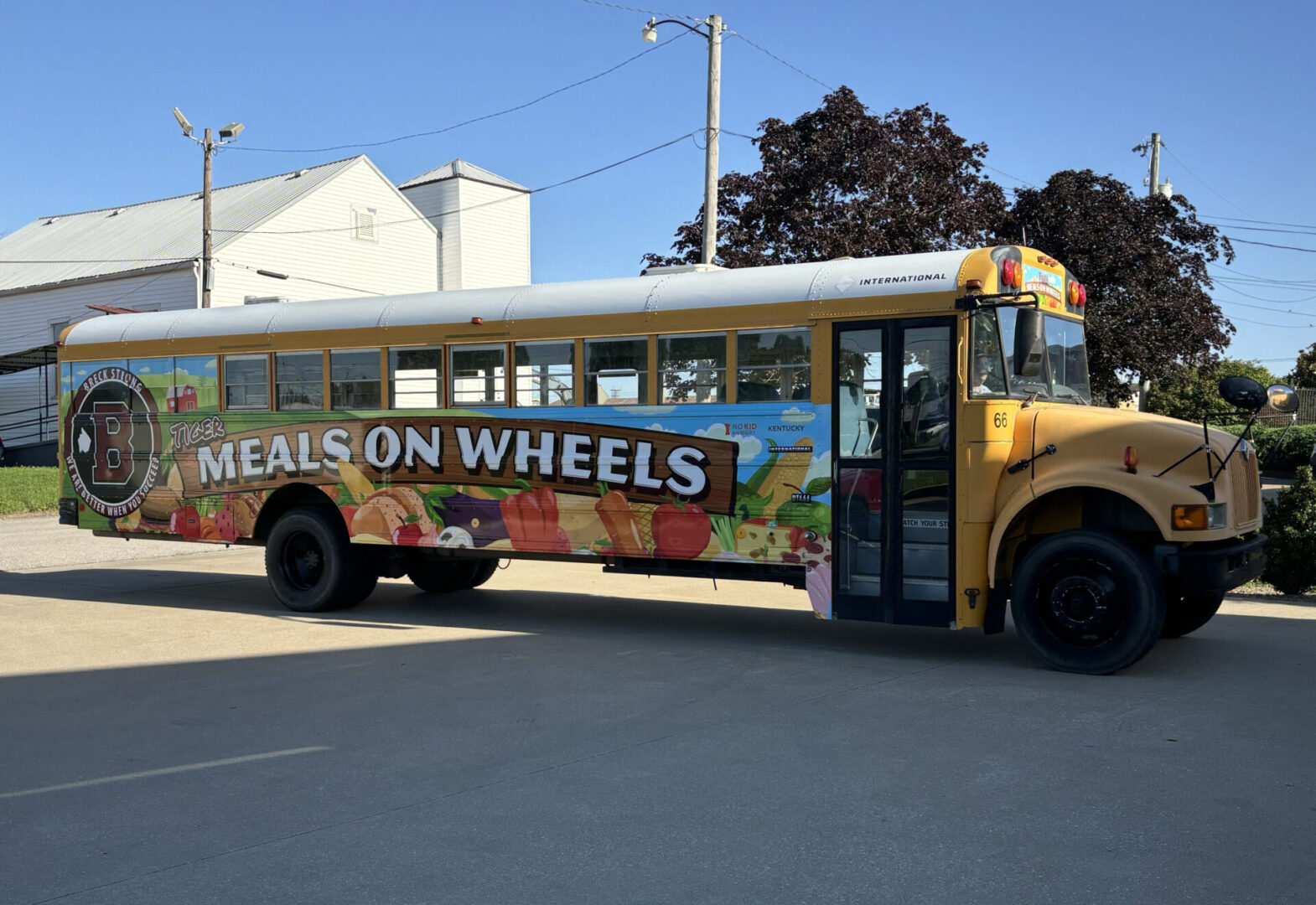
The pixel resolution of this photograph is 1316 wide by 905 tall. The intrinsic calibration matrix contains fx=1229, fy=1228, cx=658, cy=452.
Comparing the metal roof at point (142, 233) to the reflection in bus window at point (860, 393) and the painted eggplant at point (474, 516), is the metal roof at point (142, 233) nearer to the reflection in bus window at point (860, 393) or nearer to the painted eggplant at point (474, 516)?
the painted eggplant at point (474, 516)

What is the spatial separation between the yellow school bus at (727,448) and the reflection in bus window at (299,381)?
0.11ft

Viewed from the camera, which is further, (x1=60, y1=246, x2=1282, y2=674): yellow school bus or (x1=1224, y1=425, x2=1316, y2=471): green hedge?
(x1=1224, y1=425, x2=1316, y2=471): green hedge

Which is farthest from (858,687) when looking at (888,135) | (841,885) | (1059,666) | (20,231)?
(20,231)

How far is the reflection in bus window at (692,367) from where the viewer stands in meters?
9.14

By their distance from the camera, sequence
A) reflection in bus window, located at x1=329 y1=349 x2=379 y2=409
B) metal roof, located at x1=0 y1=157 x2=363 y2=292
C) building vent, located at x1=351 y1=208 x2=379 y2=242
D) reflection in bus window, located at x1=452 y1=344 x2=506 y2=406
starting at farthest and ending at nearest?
1. building vent, located at x1=351 y1=208 x2=379 y2=242
2. metal roof, located at x1=0 y1=157 x2=363 y2=292
3. reflection in bus window, located at x1=329 y1=349 x2=379 y2=409
4. reflection in bus window, located at x1=452 y1=344 x2=506 y2=406

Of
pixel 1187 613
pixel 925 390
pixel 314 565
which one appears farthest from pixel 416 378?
pixel 1187 613

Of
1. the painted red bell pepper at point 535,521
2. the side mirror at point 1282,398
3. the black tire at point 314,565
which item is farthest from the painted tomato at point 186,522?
the side mirror at point 1282,398

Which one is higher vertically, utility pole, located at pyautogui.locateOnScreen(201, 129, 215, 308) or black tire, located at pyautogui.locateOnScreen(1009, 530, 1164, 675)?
A: utility pole, located at pyautogui.locateOnScreen(201, 129, 215, 308)

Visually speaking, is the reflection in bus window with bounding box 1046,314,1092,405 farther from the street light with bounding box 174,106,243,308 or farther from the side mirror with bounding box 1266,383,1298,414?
the street light with bounding box 174,106,243,308

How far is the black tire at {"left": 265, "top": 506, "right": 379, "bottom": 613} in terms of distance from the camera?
36.1 feet

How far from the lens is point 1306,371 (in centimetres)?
4497

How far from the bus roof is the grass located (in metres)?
12.4

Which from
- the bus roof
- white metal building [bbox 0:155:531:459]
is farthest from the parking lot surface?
white metal building [bbox 0:155:531:459]

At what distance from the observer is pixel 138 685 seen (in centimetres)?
789
